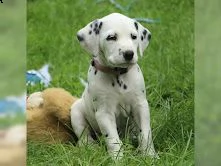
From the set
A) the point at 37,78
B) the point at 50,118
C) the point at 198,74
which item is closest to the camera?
the point at 198,74

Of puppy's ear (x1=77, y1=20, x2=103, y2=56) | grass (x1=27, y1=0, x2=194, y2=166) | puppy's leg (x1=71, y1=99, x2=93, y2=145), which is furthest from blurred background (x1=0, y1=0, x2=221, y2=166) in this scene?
puppy's leg (x1=71, y1=99, x2=93, y2=145)

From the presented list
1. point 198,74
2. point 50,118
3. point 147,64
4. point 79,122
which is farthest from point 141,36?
point 147,64

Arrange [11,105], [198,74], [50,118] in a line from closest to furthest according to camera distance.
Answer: [11,105]
[198,74]
[50,118]

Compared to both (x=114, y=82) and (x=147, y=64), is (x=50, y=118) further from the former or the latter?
(x=147, y=64)

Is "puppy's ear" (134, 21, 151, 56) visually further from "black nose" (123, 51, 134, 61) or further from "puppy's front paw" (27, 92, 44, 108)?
"puppy's front paw" (27, 92, 44, 108)

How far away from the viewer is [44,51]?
16.5 feet

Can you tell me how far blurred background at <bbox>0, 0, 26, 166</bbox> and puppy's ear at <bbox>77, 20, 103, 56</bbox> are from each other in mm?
1250

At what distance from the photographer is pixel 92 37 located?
3.01 m

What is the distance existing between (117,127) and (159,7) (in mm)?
2611

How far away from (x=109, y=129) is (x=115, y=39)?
1.53 feet

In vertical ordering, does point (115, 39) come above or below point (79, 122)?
above

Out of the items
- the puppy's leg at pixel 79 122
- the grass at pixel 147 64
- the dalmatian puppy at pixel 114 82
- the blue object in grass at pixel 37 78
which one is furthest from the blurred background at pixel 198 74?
the blue object in grass at pixel 37 78

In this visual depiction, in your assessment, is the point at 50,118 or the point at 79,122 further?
the point at 50,118

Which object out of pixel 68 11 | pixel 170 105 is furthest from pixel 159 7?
pixel 170 105
